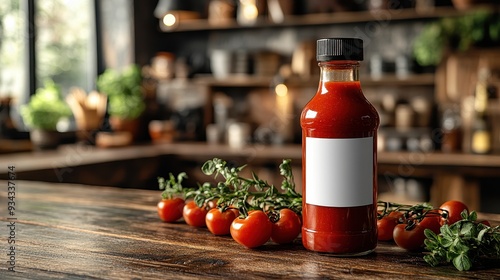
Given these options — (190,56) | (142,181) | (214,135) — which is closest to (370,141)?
(142,181)

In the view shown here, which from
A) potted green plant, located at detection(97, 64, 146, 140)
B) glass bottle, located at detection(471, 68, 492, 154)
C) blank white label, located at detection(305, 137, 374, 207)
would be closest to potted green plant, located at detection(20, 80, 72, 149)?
potted green plant, located at detection(97, 64, 146, 140)

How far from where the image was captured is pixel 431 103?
14.8ft

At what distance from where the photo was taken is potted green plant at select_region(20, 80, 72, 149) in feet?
13.8

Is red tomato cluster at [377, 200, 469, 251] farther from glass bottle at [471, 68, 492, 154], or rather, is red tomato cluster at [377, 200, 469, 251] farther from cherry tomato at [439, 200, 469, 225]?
glass bottle at [471, 68, 492, 154]

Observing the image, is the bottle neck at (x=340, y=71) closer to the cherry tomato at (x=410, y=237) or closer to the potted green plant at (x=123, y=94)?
the cherry tomato at (x=410, y=237)

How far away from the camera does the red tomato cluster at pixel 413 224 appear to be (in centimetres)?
116

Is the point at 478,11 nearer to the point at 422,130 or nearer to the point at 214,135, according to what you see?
the point at 422,130

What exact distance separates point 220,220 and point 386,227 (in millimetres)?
327

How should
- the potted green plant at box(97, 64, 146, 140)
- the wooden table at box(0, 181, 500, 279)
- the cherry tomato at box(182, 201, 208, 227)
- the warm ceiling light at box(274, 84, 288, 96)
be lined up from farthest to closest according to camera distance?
the warm ceiling light at box(274, 84, 288, 96) < the potted green plant at box(97, 64, 146, 140) < the cherry tomato at box(182, 201, 208, 227) < the wooden table at box(0, 181, 500, 279)

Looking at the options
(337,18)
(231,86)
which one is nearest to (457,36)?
(337,18)

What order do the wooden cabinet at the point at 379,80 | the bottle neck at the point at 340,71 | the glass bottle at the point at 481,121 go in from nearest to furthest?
1. the bottle neck at the point at 340,71
2. the wooden cabinet at the point at 379,80
3. the glass bottle at the point at 481,121

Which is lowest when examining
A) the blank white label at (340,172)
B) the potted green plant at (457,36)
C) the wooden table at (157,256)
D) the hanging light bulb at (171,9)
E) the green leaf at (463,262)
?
the wooden table at (157,256)

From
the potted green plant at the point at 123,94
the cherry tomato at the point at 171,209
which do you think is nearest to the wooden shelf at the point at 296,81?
the potted green plant at the point at 123,94

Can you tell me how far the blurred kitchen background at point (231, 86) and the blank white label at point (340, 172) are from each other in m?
2.54
